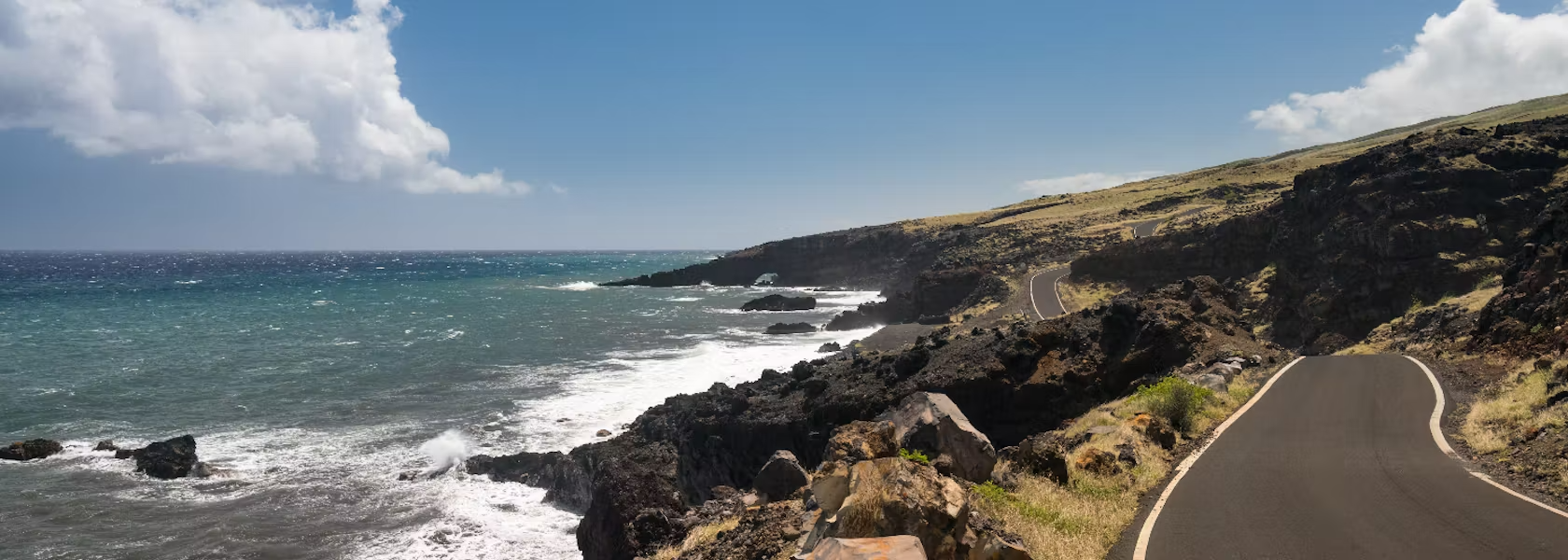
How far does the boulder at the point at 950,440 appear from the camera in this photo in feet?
36.2

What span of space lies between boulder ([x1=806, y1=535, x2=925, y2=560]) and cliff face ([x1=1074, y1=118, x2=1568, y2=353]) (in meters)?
30.8

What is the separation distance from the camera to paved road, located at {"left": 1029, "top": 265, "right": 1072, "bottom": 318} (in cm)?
3960

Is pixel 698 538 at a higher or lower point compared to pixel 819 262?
lower

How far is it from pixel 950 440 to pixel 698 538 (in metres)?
4.15

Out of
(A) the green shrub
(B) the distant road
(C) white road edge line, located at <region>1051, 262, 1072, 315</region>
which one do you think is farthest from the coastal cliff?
(B) the distant road

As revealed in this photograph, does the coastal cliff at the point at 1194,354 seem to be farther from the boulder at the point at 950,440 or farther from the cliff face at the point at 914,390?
the boulder at the point at 950,440

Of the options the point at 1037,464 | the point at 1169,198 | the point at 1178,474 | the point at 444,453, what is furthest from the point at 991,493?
the point at 1169,198

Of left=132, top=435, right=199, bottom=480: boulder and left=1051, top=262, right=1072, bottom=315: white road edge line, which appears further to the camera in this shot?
left=1051, top=262, right=1072, bottom=315: white road edge line

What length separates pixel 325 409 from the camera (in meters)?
28.9

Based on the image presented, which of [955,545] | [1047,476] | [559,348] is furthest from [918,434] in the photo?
[559,348]

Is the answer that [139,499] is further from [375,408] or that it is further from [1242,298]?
[1242,298]

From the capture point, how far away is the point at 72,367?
3694 centimetres

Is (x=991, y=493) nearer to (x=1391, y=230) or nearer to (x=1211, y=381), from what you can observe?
(x=1211, y=381)

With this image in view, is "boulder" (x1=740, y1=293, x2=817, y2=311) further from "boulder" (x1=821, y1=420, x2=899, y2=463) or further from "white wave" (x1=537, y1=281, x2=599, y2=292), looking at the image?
"boulder" (x1=821, y1=420, x2=899, y2=463)
